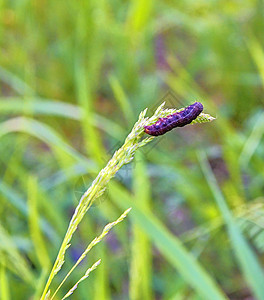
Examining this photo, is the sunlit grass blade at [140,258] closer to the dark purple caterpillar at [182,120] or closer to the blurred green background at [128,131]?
the blurred green background at [128,131]

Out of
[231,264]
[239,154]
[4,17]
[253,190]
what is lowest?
[231,264]

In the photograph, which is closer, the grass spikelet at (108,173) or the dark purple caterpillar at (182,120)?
the grass spikelet at (108,173)

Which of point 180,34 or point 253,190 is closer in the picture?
point 253,190

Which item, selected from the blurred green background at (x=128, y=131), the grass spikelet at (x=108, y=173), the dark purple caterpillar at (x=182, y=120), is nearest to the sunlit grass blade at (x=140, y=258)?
the blurred green background at (x=128, y=131)

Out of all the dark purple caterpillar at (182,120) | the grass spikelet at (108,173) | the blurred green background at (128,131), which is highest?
the blurred green background at (128,131)

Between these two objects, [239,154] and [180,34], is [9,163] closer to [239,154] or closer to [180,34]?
[239,154]

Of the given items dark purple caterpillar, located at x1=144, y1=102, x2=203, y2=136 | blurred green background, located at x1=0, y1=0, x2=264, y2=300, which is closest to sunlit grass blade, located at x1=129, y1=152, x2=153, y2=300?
blurred green background, located at x1=0, y1=0, x2=264, y2=300

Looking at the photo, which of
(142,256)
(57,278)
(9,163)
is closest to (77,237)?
(57,278)

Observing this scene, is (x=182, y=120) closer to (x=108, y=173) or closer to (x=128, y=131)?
(x=108, y=173)

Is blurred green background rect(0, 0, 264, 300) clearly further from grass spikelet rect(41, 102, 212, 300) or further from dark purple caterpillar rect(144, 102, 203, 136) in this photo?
grass spikelet rect(41, 102, 212, 300)
